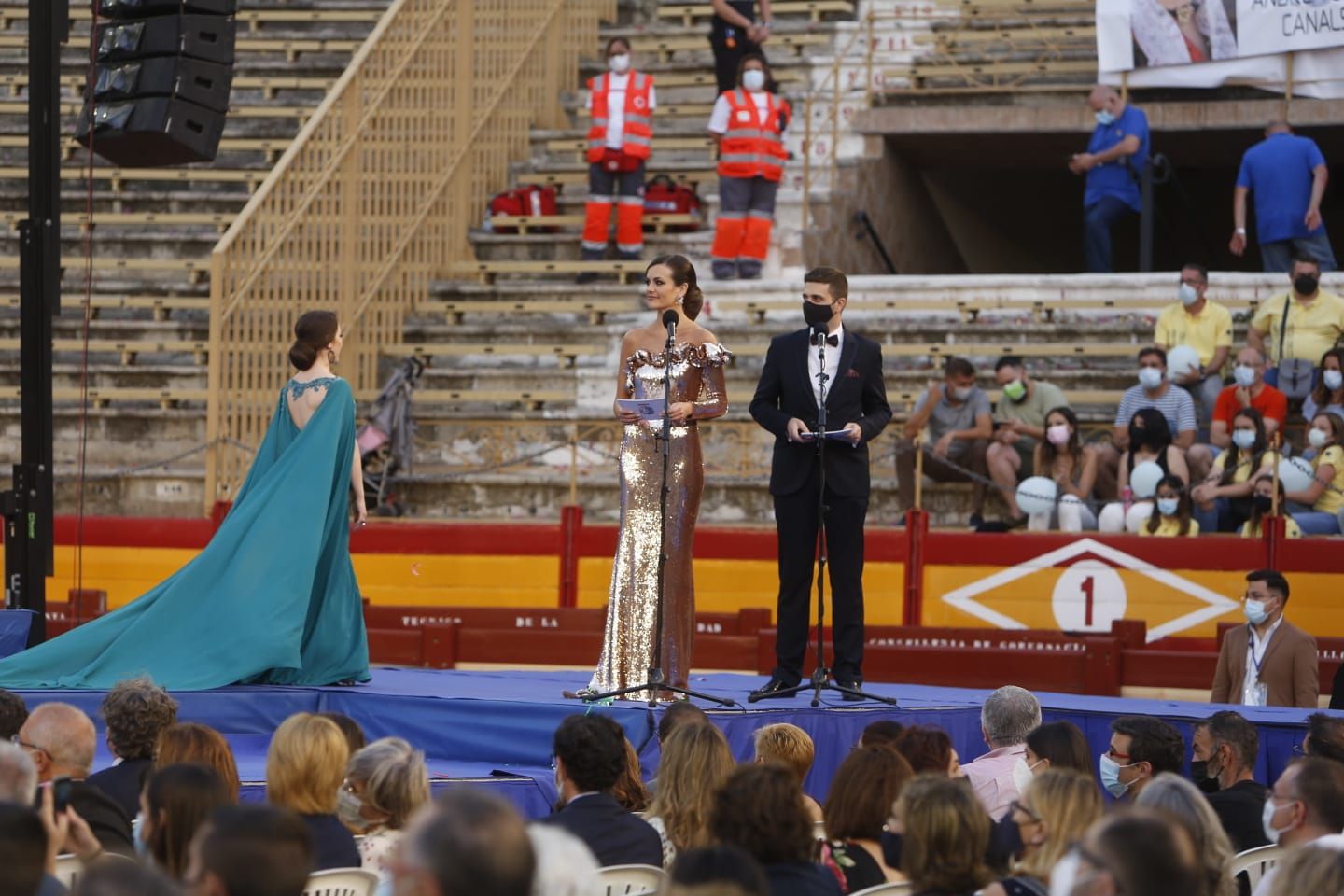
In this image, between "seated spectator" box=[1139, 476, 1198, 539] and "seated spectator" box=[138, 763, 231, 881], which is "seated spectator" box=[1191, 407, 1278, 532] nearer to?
"seated spectator" box=[1139, 476, 1198, 539]

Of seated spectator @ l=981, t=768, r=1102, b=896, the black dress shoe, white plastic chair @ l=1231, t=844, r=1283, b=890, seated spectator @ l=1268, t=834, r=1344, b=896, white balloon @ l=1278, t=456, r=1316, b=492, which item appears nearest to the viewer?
seated spectator @ l=1268, t=834, r=1344, b=896

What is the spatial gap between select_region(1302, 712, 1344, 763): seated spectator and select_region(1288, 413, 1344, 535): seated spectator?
6.32 metres

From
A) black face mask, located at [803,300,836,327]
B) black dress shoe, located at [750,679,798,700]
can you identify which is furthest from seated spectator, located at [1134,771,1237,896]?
black face mask, located at [803,300,836,327]

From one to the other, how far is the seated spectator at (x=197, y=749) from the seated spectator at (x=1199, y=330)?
9993mm

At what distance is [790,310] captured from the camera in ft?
56.2

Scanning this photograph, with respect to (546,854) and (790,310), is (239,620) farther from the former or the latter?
(790,310)

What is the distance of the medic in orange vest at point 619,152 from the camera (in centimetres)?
1769

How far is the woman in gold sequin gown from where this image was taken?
27.9 feet

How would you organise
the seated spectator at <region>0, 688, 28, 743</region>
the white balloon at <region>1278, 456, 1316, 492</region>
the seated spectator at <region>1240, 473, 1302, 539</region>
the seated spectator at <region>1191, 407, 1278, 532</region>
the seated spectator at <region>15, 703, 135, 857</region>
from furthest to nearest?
the seated spectator at <region>1191, 407, 1278, 532</region> < the white balloon at <region>1278, 456, 1316, 492</region> < the seated spectator at <region>1240, 473, 1302, 539</region> < the seated spectator at <region>0, 688, 28, 743</region> < the seated spectator at <region>15, 703, 135, 857</region>

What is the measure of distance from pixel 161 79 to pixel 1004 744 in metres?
5.87

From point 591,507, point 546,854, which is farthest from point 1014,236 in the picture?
point 546,854

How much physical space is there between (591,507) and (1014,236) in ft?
30.8

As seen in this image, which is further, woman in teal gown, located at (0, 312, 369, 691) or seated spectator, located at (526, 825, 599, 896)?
woman in teal gown, located at (0, 312, 369, 691)

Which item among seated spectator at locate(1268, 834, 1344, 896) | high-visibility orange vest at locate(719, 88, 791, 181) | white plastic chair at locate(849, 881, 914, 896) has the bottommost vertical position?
white plastic chair at locate(849, 881, 914, 896)
